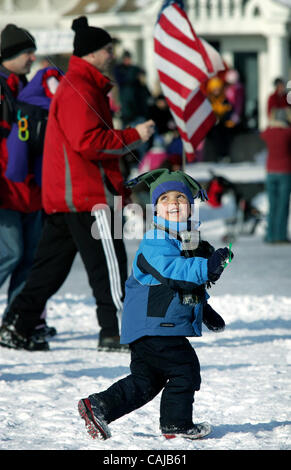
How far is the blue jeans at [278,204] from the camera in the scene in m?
12.6

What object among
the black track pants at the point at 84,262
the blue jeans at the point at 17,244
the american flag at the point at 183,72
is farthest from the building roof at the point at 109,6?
the black track pants at the point at 84,262

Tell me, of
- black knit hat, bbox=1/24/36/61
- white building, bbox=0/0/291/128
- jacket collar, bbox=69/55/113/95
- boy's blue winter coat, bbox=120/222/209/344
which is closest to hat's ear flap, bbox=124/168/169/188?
boy's blue winter coat, bbox=120/222/209/344

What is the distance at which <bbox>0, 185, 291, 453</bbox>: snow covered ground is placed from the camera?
436cm

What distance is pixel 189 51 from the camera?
7.75 metres

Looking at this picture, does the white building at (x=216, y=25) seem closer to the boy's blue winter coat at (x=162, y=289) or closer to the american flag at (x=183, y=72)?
the american flag at (x=183, y=72)

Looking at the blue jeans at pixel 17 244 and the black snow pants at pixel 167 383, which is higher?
the blue jeans at pixel 17 244

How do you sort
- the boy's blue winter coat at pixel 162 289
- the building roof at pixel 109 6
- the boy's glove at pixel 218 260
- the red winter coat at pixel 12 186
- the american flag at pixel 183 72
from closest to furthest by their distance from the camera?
1. the boy's glove at pixel 218 260
2. the boy's blue winter coat at pixel 162 289
3. the red winter coat at pixel 12 186
4. the american flag at pixel 183 72
5. the building roof at pixel 109 6

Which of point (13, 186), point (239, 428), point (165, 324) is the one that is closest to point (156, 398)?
point (239, 428)

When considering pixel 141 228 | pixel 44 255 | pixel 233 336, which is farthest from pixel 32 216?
pixel 141 228

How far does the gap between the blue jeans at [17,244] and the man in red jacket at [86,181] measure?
182 mm

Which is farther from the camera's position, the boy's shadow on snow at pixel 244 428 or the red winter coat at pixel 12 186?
the red winter coat at pixel 12 186

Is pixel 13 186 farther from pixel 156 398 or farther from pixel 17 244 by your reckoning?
pixel 156 398

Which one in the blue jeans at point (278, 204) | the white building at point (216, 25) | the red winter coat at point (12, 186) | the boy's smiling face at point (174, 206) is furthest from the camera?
the white building at point (216, 25)

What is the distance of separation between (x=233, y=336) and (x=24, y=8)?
20.1 metres
